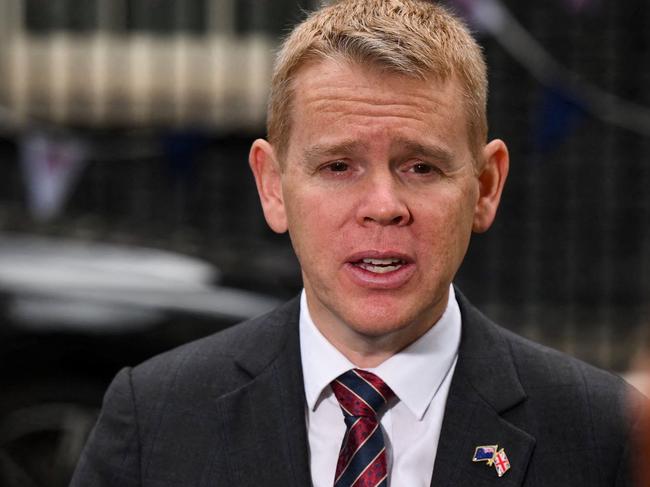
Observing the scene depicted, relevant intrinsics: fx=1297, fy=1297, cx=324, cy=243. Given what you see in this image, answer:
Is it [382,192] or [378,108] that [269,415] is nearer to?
[382,192]

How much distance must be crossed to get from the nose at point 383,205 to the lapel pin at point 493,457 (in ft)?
1.52

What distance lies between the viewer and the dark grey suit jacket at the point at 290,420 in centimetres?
247

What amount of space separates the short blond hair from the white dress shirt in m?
0.41

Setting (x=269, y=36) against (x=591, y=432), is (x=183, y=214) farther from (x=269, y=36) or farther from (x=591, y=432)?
(x=591, y=432)

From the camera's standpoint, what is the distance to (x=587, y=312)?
928 centimetres

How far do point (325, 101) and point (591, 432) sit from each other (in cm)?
82

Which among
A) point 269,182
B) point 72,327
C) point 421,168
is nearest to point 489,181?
point 421,168

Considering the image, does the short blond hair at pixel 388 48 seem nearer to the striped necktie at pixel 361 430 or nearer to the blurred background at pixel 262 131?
the striped necktie at pixel 361 430

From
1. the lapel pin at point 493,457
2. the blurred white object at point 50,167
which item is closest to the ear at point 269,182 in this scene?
the lapel pin at point 493,457

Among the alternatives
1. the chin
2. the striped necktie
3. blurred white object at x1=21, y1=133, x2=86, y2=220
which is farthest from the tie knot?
blurred white object at x1=21, y1=133, x2=86, y2=220

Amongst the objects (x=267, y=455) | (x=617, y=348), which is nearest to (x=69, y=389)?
(x=267, y=455)

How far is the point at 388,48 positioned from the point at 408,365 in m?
0.62

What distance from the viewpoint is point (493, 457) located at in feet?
8.16

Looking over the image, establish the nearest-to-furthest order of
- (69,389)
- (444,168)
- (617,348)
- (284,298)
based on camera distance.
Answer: (444,168) → (69,389) → (284,298) → (617,348)
